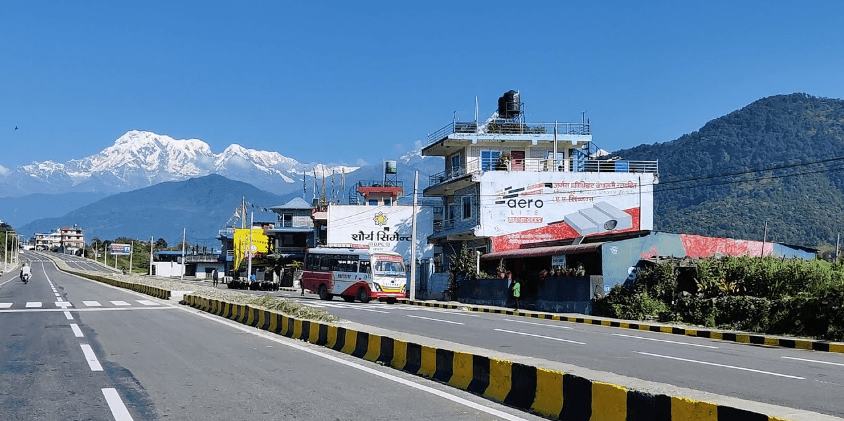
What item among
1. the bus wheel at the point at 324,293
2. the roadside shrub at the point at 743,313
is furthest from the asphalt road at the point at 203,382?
the bus wheel at the point at 324,293

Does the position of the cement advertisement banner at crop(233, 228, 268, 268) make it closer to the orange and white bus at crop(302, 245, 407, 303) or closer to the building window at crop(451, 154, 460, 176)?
the building window at crop(451, 154, 460, 176)

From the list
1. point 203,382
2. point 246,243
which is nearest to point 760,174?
point 246,243

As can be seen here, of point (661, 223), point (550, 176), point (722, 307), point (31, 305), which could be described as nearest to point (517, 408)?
point (722, 307)

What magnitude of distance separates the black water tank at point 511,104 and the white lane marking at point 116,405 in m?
49.6

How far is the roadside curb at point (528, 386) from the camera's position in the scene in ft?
20.5

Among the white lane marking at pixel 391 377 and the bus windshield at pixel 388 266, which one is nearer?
the white lane marking at pixel 391 377

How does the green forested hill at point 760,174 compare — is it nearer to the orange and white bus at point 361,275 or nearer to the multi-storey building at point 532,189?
the multi-storey building at point 532,189

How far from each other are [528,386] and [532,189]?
40.4 metres

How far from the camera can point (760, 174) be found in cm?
9744

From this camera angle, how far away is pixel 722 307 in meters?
24.3

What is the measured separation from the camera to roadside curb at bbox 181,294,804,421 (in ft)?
20.5

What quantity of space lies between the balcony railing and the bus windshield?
11.9 metres

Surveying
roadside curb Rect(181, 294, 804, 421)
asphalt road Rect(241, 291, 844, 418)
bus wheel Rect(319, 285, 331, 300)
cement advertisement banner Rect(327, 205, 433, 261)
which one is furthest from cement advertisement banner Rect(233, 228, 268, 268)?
roadside curb Rect(181, 294, 804, 421)

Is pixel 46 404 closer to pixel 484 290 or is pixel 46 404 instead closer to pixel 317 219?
pixel 484 290
